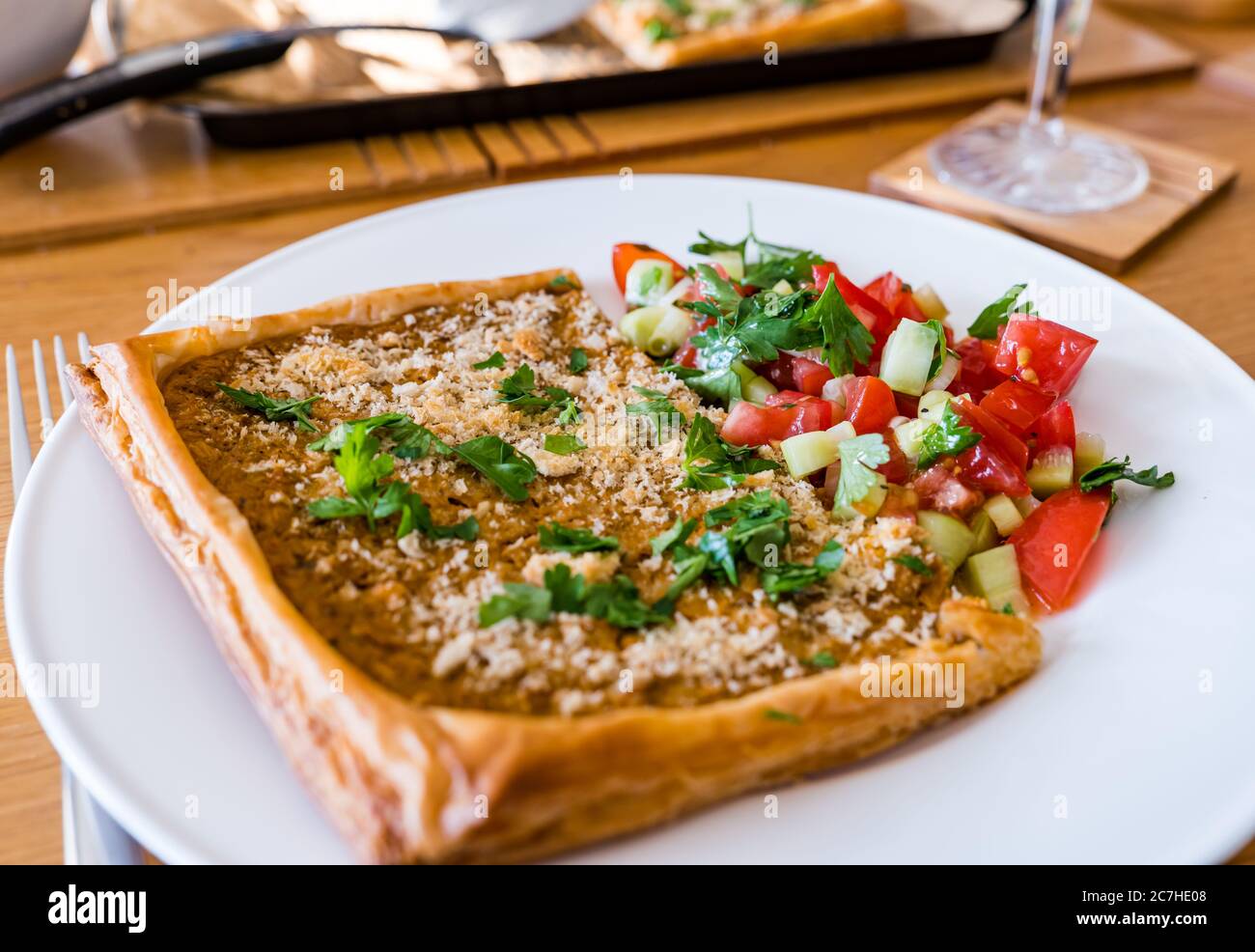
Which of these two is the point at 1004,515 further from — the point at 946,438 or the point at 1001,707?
the point at 1001,707

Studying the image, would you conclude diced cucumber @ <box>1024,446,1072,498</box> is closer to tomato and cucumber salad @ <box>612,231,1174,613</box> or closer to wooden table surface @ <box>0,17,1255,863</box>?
tomato and cucumber salad @ <box>612,231,1174,613</box>

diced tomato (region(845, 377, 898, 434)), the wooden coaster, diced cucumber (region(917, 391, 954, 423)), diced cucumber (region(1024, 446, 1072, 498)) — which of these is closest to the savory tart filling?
diced tomato (region(845, 377, 898, 434))

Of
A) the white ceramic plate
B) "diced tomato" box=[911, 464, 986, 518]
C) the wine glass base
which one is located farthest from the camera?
the wine glass base

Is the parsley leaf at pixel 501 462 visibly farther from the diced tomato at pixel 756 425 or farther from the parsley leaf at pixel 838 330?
the parsley leaf at pixel 838 330

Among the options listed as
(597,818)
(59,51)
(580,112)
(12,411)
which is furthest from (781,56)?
(597,818)

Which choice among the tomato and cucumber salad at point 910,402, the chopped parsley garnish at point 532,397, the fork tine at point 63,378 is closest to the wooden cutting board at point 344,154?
the fork tine at point 63,378

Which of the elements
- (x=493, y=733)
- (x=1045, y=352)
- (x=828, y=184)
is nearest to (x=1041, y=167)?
(x=828, y=184)
